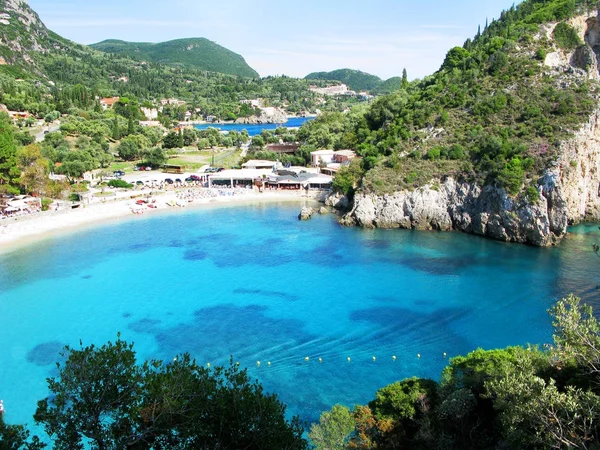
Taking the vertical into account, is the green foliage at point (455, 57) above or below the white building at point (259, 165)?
above

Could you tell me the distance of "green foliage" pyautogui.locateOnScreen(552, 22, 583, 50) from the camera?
2069 inches

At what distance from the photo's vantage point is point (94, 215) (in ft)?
159

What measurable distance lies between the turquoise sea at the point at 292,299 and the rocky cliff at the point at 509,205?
64.2 inches

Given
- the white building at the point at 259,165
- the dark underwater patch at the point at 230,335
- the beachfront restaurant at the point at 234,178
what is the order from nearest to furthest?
the dark underwater patch at the point at 230,335 < the beachfront restaurant at the point at 234,178 < the white building at the point at 259,165

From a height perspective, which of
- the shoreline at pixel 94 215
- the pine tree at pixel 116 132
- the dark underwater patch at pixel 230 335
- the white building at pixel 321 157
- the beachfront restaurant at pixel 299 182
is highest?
the pine tree at pixel 116 132

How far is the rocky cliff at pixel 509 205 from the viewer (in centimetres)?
3784

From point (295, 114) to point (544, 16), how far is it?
140997 millimetres

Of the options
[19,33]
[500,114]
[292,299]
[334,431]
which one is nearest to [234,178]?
[500,114]

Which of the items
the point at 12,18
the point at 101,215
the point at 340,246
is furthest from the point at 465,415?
the point at 12,18

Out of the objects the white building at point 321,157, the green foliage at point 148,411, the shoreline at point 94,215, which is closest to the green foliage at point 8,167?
the shoreline at point 94,215

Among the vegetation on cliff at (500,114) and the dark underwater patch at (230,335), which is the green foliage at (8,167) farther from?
the vegetation on cliff at (500,114)

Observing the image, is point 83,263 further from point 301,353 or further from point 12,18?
point 12,18

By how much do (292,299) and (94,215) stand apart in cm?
2885

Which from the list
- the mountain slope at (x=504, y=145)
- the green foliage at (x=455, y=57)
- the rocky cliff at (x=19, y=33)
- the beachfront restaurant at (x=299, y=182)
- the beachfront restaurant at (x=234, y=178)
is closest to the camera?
the mountain slope at (x=504, y=145)
